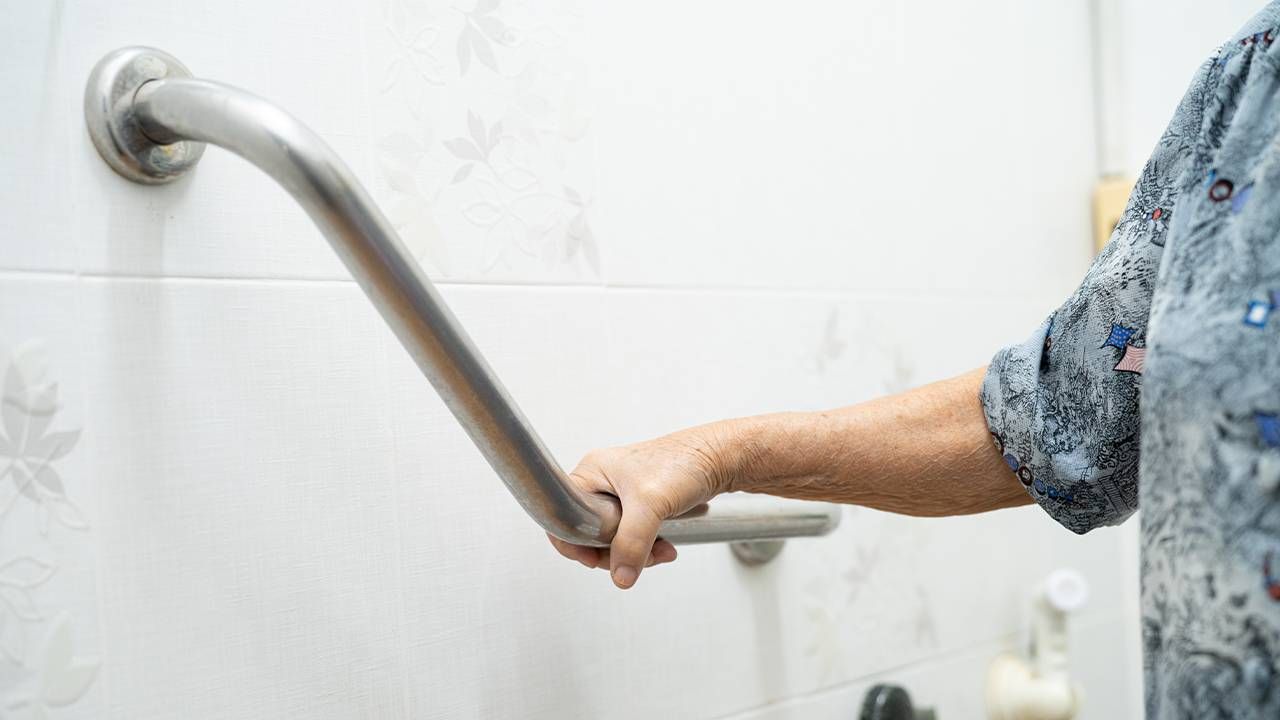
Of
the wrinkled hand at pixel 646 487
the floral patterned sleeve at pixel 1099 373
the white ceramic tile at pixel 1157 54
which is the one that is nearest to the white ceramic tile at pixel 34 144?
the wrinkled hand at pixel 646 487

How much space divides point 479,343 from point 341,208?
9.3 inches

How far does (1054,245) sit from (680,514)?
0.79m

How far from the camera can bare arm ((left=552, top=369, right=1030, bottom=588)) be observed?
2.06 feet

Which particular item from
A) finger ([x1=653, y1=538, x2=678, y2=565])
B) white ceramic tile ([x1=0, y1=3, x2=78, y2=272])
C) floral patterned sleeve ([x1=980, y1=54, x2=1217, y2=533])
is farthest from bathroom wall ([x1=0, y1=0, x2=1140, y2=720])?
floral patterned sleeve ([x1=980, y1=54, x2=1217, y2=533])

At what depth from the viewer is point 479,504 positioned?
26.8 inches

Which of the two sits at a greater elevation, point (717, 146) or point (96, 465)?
point (717, 146)

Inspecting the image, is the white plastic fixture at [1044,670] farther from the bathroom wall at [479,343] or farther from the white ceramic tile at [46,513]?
the white ceramic tile at [46,513]

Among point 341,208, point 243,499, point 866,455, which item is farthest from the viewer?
point 866,455

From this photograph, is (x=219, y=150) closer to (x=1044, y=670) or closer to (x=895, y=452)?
(x=895, y=452)

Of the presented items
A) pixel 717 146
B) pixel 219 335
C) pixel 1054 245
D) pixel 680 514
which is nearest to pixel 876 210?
pixel 717 146

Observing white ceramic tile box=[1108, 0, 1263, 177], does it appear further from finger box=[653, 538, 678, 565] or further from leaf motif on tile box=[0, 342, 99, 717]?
leaf motif on tile box=[0, 342, 99, 717]

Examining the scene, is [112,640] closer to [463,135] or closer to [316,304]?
[316,304]

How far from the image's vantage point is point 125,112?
528 millimetres

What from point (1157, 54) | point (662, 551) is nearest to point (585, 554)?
point (662, 551)
